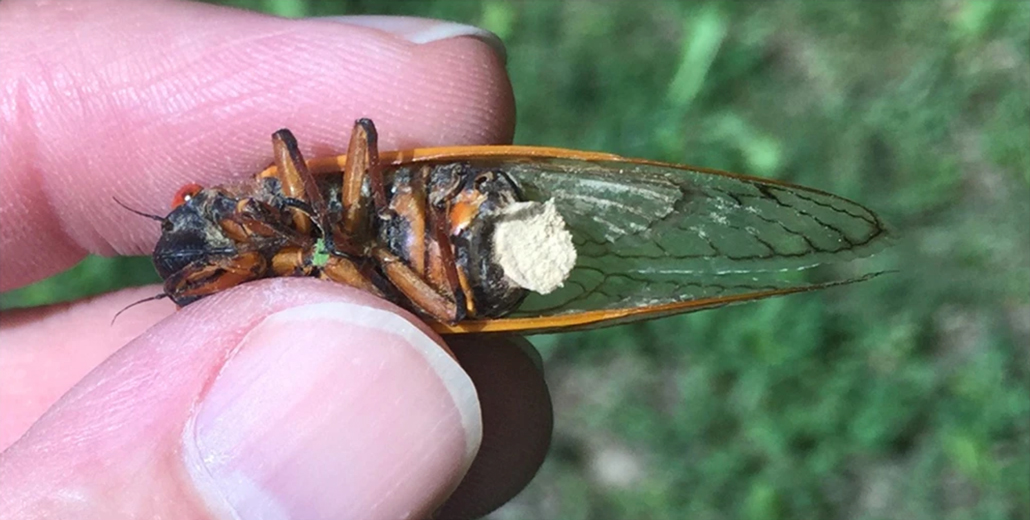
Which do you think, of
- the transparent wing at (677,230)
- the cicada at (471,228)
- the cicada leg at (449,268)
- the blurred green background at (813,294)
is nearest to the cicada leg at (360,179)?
the cicada at (471,228)

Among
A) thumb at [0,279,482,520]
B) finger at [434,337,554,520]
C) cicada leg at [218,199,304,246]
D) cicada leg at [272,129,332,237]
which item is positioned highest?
cicada leg at [272,129,332,237]

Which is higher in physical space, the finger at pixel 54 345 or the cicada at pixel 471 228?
the cicada at pixel 471 228

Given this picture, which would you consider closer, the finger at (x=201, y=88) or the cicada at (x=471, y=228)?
the cicada at (x=471, y=228)

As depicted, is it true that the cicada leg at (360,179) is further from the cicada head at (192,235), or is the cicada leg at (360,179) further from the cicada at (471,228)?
the cicada head at (192,235)

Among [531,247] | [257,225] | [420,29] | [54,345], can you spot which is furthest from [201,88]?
[531,247]

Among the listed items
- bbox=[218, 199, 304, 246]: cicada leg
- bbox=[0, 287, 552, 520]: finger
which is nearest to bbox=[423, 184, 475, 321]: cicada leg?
bbox=[218, 199, 304, 246]: cicada leg

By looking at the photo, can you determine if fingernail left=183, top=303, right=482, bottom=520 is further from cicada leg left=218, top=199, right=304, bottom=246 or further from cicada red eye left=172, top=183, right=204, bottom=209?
cicada red eye left=172, top=183, right=204, bottom=209

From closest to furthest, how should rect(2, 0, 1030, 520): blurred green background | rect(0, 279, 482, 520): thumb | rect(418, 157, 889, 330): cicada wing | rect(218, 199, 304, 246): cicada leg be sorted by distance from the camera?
rect(0, 279, 482, 520): thumb, rect(218, 199, 304, 246): cicada leg, rect(418, 157, 889, 330): cicada wing, rect(2, 0, 1030, 520): blurred green background
